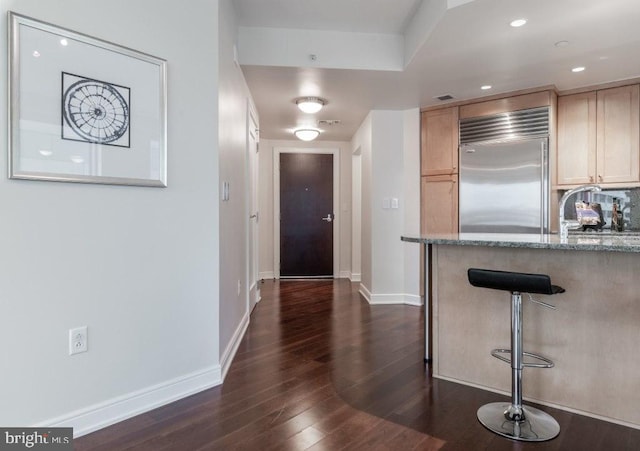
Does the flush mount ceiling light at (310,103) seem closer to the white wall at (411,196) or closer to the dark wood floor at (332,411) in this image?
the white wall at (411,196)

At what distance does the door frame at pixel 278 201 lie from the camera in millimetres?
6059

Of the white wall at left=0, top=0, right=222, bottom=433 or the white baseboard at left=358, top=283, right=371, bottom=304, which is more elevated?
the white wall at left=0, top=0, right=222, bottom=433

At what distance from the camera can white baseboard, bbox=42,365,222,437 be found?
1.73 metres

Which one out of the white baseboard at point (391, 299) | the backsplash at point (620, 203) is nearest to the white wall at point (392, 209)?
the white baseboard at point (391, 299)

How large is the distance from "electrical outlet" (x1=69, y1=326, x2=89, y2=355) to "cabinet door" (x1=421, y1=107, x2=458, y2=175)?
3588 mm

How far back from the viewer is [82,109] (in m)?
1.74

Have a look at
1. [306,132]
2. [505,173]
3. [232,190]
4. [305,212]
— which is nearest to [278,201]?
[305,212]

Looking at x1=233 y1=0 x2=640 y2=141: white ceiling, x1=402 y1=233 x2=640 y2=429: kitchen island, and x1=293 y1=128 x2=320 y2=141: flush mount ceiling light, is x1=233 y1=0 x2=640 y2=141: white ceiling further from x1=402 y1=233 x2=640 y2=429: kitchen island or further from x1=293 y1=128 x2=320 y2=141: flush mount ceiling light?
x1=402 y1=233 x2=640 y2=429: kitchen island

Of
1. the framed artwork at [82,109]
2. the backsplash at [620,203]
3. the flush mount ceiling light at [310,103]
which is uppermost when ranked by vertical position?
the flush mount ceiling light at [310,103]

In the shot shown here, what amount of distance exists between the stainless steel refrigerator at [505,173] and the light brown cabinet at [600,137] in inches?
11.1

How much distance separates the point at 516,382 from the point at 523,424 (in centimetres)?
20

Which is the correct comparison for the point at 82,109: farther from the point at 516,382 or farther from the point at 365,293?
the point at 365,293

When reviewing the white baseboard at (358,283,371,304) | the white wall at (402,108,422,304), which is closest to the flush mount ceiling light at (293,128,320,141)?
the white wall at (402,108,422,304)

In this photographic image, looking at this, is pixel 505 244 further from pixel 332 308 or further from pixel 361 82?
pixel 332 308
